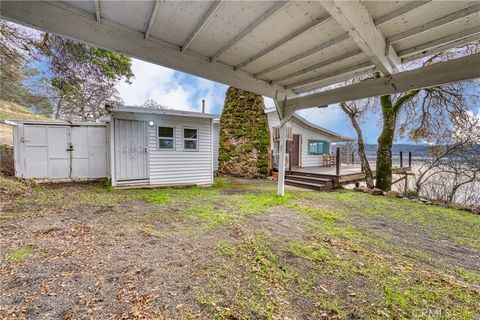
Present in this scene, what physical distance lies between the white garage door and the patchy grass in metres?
6.42

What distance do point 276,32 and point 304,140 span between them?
10571mm

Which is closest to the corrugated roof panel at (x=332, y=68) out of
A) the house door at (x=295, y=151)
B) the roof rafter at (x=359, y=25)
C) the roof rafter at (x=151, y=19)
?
the roof rafter at (x=359, y=25)

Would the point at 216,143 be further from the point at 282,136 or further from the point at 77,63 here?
the point at 77,63

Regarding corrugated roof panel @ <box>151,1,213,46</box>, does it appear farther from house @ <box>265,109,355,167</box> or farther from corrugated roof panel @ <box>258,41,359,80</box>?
house @ <box>265,109,355,167</box>

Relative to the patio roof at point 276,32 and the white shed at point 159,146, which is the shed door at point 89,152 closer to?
the white shed at point 159,146

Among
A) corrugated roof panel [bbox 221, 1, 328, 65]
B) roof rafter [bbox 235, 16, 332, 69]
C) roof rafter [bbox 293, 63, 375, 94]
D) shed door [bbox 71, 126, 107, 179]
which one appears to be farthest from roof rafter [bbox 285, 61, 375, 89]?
shed door [bbox 71, 126, 107, 179]

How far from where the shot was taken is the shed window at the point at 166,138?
7409mm

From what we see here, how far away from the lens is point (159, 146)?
740cm

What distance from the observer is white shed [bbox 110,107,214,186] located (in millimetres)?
6926

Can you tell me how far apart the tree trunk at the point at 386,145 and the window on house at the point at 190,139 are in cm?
728

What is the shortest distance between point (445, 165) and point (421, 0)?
7518 mm

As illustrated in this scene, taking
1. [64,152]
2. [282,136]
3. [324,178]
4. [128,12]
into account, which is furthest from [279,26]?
[64,152]

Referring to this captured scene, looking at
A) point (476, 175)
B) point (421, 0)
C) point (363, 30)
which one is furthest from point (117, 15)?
point (476, 175)

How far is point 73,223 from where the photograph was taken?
355cm
